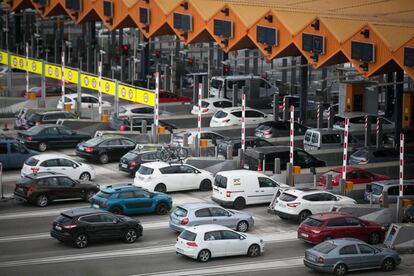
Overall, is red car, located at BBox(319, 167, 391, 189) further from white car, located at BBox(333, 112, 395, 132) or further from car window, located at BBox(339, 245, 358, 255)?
white car, located at BBox(333, 112, 395, 132)

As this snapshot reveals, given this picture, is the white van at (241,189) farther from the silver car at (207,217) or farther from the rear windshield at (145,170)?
the silver car at (207,217)

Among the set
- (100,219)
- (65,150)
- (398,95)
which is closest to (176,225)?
(100,219)

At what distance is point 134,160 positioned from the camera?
41.0 metres

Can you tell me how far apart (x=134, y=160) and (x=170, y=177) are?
324 centimetres

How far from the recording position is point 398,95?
5128 centimetres

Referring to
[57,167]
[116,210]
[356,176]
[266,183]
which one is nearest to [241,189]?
[266,183]

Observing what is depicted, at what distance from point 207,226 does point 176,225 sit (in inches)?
101

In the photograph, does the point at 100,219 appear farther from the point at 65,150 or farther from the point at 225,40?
the point at 225,40

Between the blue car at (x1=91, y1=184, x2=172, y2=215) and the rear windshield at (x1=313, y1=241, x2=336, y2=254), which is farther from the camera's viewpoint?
the blue car at (x1=91, y1=184, x2=172, y2=215)

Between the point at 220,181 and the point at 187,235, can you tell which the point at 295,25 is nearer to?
the point at 220,181

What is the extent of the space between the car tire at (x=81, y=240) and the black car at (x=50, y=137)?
1521 centimetres

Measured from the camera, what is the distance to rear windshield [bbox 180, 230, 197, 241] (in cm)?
2959

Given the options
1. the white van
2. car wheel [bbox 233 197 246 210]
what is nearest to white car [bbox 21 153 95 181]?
the white van

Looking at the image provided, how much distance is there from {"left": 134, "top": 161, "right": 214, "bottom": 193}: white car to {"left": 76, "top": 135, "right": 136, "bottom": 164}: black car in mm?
5797
